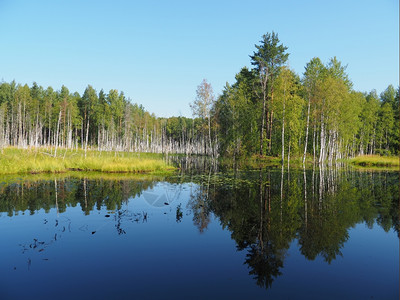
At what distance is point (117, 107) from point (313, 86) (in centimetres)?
6059

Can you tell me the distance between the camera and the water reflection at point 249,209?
8.09m

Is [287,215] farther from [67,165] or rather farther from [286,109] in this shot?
[286,109]

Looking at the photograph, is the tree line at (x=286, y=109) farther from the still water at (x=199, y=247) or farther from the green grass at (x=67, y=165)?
the still water at (x=199, y=247)

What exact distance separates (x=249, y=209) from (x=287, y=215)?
190 centimetres

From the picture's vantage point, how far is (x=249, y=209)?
1243cm

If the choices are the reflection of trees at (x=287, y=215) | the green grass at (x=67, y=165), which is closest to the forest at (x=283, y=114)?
the green grass at (x=67, y=165)

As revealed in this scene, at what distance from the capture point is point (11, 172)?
23922mm

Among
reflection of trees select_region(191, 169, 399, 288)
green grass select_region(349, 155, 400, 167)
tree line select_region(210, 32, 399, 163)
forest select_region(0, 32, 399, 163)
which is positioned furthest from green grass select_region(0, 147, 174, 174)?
green grass select_region(349, 155, 400, 167)

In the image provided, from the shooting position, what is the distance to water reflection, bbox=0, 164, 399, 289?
26.6ft

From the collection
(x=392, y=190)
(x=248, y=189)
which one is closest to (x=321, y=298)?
(x=248, y=189)

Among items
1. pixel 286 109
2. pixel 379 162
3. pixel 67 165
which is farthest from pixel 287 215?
pixel 379 162

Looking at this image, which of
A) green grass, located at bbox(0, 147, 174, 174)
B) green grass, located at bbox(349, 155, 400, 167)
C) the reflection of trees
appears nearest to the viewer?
the reflection of trees

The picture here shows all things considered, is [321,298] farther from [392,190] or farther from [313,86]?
[313,86]

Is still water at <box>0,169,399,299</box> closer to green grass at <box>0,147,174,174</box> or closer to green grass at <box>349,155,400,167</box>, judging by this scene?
green grass at <box>0,147,174,174</box>
